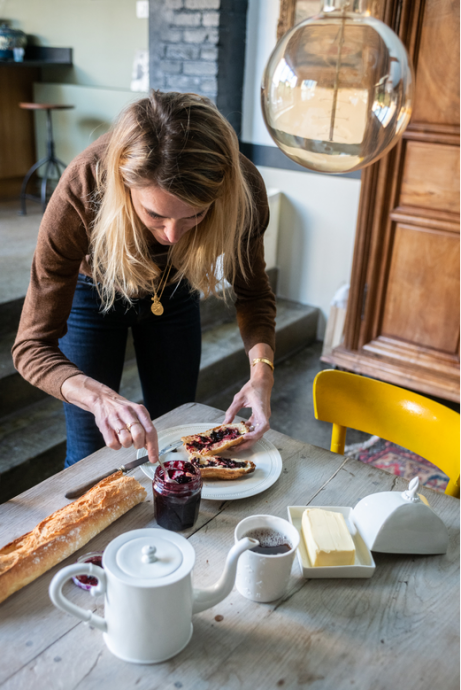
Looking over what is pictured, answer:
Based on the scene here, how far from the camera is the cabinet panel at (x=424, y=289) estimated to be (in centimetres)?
273

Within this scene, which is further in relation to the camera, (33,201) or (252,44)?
(33,201)

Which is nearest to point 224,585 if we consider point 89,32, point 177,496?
point 177,496

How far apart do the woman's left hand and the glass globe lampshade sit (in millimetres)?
630

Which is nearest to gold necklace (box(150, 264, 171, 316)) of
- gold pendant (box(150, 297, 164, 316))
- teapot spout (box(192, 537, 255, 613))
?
gold pendant (box(150, 297, 164, 316))

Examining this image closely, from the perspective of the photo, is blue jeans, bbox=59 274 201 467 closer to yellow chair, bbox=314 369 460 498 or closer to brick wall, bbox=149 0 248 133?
yellow chair, bbox=314 369 460 498

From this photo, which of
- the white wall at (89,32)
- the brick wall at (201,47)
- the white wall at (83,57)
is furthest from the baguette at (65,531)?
the white wall at (89,32)

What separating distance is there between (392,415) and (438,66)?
1.82 m

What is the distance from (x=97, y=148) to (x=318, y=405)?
0.81m

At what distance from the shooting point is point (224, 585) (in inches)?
31.0

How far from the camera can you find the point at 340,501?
1.11m

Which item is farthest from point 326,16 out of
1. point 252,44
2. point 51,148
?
point 51,148

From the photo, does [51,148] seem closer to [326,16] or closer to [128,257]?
[128,257]

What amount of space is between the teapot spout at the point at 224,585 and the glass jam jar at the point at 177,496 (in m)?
0.20

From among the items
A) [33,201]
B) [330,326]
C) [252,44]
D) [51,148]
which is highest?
[252,44]
